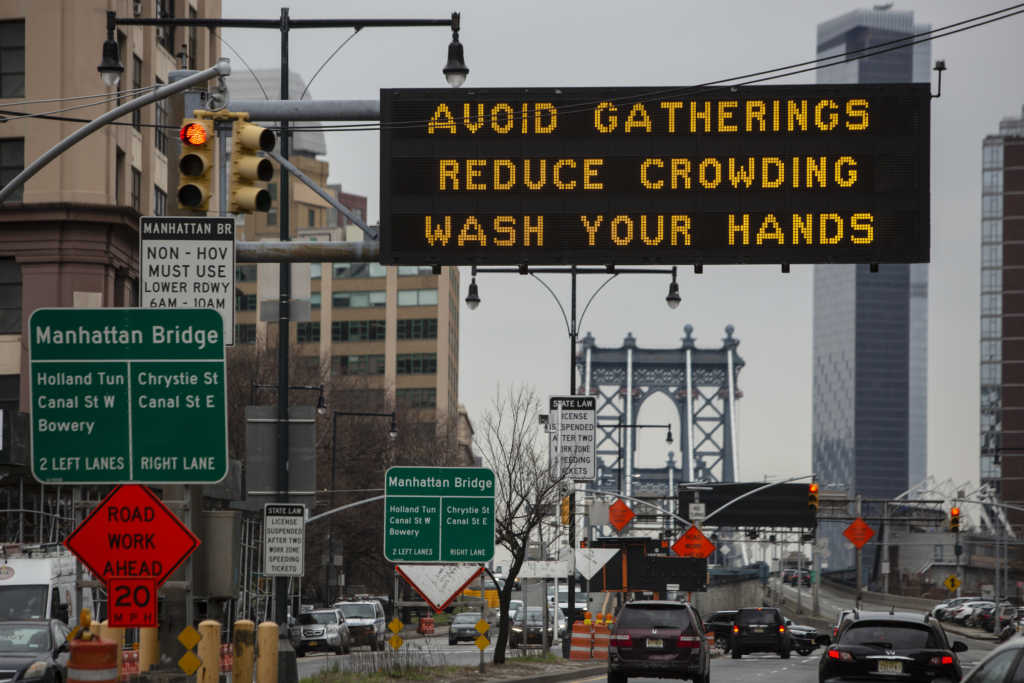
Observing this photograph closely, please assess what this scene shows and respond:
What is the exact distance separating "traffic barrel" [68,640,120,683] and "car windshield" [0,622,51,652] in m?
10.7

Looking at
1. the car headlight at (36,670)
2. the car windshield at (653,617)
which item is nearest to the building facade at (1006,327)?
the car windshield at (653,617)

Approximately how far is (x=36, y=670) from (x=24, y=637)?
132cm

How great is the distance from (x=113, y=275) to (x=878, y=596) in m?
62.6

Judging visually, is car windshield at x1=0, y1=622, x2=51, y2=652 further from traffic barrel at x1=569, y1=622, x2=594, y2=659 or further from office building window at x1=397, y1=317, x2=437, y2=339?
office building window at x1=397, y1=317, x2=437, y2=339

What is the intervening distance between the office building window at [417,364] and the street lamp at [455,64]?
119651mm

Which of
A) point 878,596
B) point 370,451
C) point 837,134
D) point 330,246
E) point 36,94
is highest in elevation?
point 36,94

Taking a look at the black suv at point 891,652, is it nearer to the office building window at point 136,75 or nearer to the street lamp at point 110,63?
the street lamp at point 110,63

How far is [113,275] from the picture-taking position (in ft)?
179

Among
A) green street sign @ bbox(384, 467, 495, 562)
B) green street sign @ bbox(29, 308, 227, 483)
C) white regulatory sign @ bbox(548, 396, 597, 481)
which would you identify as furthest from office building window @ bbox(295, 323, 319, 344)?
green street sign @ bbox(29, 308, 227, 483)

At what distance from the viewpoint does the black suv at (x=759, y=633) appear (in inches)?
2053

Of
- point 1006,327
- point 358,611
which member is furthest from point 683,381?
point 358,611

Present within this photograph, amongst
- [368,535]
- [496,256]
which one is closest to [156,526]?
[496,256]

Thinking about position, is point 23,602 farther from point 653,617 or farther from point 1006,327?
point 1006,327

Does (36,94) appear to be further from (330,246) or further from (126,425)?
(126,425)
